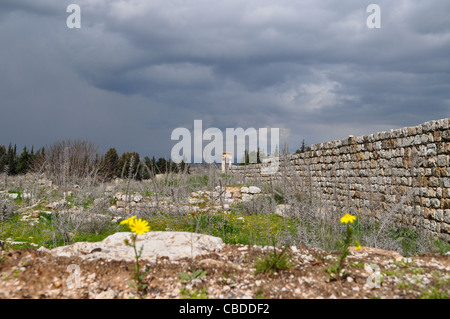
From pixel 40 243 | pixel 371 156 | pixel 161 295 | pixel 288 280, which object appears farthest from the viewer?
pixel 371 156

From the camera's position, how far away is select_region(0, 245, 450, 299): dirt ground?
276cm

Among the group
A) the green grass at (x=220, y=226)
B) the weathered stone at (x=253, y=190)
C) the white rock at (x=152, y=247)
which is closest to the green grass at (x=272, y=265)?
the white rock at (x=152, y=247)

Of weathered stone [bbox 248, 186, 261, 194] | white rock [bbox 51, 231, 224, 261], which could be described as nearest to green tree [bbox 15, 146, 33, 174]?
weathered stone [bbox 248, 186, 261, 194]

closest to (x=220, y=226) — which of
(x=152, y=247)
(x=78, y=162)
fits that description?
(x=152, y=247)

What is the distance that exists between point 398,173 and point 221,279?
23.1ft

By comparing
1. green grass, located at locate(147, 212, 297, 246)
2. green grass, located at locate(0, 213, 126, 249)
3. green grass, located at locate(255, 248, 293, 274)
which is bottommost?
green grass, located at locate(0, 213, 126, 249)

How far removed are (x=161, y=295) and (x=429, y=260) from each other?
8.81 ft

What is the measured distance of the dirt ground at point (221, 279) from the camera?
2.76 meters

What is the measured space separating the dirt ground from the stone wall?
7.62 feet

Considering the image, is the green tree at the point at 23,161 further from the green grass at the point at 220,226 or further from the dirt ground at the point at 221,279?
the dirt ground at the point at 221,279

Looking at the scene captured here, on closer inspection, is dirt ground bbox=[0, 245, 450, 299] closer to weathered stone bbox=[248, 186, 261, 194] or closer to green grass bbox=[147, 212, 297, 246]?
green grass bbox=[147, 212, 297, 246]

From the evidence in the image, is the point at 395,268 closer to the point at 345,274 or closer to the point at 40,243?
the point at 345,274
